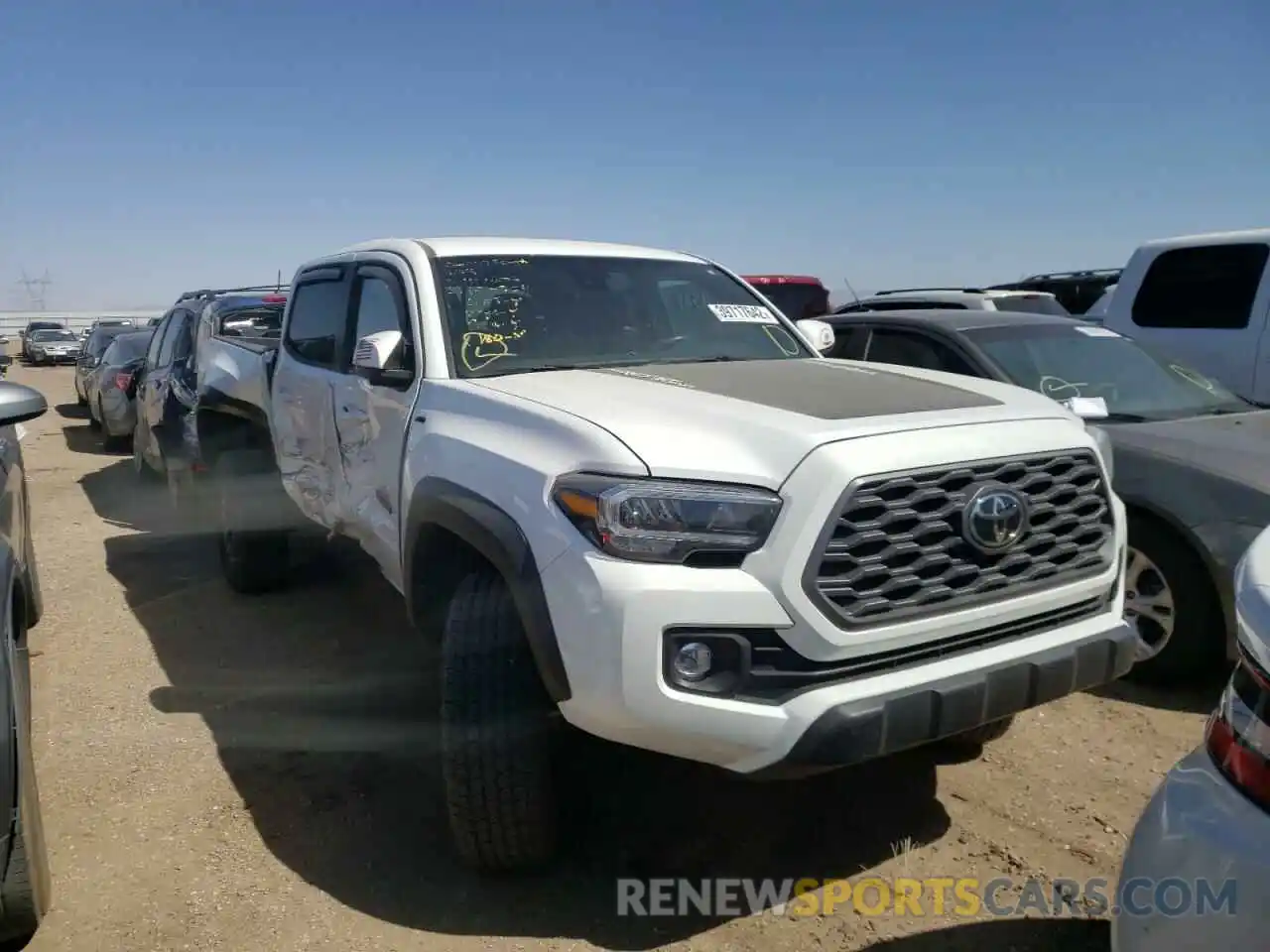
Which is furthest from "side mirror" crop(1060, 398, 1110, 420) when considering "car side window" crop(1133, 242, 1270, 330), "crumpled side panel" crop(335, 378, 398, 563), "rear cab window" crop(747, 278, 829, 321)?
"rear cab window" crop(747, 278, 829, 321)

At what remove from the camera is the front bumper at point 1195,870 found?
1451 millimetres

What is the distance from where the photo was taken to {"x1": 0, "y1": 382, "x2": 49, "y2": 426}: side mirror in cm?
→ 287

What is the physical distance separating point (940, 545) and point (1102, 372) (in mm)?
3050

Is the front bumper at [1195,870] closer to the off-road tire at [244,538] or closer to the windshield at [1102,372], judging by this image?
the windshield at [1102,372]

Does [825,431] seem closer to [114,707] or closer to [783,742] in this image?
[783,742]

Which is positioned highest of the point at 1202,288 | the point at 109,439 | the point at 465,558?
the point at 1202,288

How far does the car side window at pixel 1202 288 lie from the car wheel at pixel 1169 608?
154 inches

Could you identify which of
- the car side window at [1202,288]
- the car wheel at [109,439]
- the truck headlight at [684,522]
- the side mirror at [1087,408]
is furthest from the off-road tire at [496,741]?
the car wheel at [109,439]

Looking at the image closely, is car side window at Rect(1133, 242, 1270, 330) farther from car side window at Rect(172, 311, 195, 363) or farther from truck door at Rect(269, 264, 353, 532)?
car side window at Rect(172, 311, 195, 363)

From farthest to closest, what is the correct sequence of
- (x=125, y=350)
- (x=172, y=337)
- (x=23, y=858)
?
(x=125, y=350) → (x=172, y=337) → (x=23, y=858)

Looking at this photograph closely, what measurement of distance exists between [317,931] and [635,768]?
1276mm

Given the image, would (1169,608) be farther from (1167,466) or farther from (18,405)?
(18,405)

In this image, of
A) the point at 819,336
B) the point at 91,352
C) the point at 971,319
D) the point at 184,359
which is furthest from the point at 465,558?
the point at 91,352

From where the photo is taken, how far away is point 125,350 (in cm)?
1316
